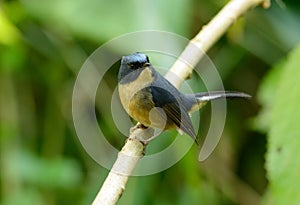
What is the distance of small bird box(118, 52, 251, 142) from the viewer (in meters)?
1.33

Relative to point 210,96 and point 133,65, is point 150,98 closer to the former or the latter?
point 133,65

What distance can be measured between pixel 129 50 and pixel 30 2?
0.48 m

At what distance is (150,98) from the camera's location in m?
1.41

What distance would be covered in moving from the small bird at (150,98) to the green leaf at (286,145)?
0.94ft

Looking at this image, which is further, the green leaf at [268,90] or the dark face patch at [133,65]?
the green leaf at [268,90]

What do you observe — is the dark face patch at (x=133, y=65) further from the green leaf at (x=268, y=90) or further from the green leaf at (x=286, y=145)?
the green leaf at (x=268, y=90)

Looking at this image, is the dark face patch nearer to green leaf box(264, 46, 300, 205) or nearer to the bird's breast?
the bird's breast

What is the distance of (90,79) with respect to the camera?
2371 mm

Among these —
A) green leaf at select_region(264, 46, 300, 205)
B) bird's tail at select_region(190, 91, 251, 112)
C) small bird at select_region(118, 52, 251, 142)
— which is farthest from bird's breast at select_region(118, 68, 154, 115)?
green leaf at select_region(264, 46, 300, 205)

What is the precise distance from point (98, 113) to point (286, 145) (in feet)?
4.99

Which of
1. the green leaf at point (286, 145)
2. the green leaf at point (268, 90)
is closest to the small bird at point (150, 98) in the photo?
the green leaf at point (286, 145)

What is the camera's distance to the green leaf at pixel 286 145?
1.03m

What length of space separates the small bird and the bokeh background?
0.62 m

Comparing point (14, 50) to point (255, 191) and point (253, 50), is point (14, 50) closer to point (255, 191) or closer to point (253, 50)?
point (253, 50)
